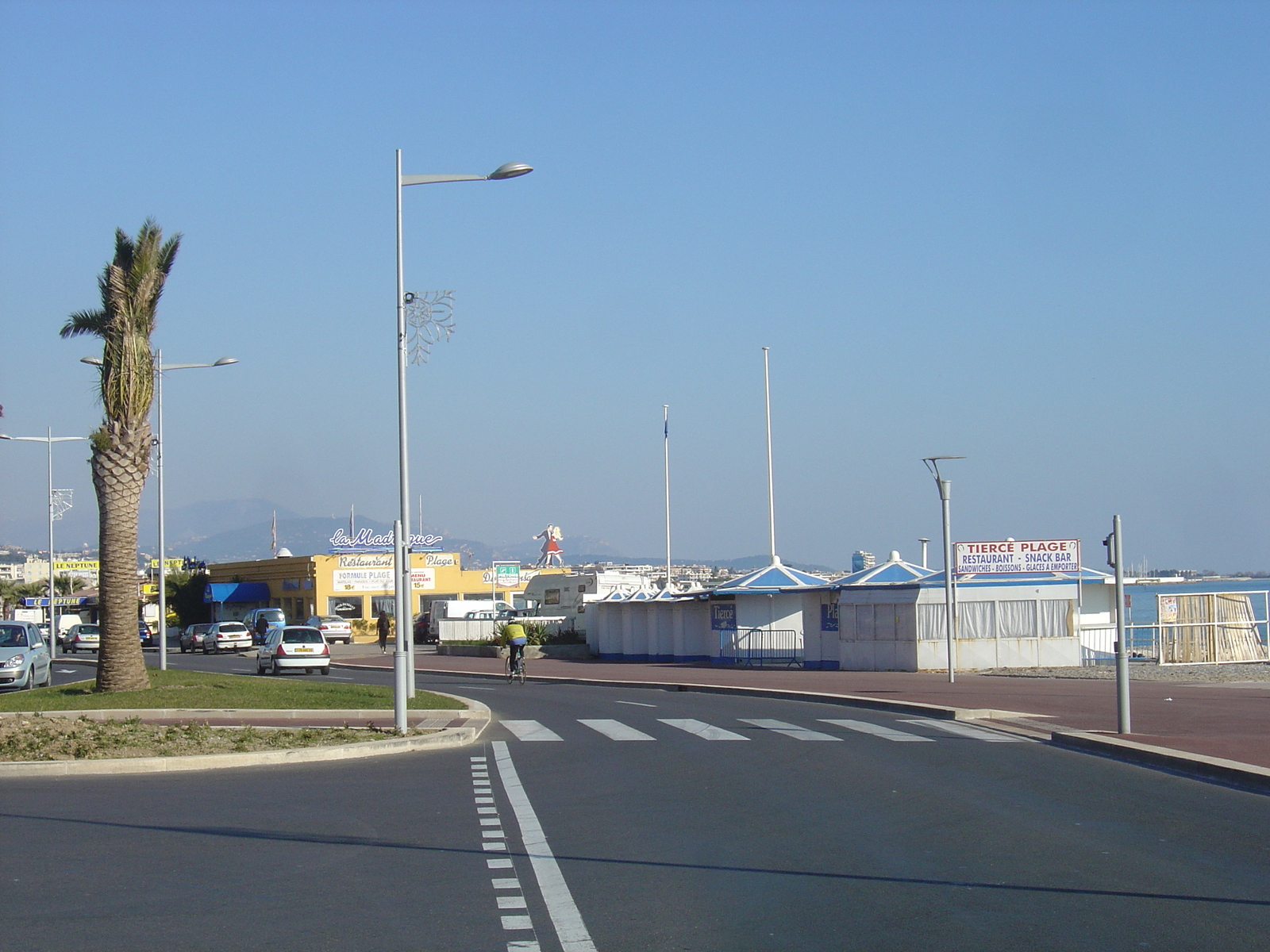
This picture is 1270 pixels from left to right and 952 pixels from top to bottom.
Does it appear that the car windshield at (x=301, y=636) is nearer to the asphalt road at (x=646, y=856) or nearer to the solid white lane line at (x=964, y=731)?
the solid white lane line at (x=964, y=731)

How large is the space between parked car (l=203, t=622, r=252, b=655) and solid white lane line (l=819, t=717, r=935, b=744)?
44.7m

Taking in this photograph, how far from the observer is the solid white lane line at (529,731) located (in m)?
18.2

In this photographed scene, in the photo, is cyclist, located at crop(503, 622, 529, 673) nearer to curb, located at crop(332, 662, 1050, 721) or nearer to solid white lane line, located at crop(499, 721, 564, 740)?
curb, located at crop(332, 662, 1050, 721)

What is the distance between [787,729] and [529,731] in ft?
12.6

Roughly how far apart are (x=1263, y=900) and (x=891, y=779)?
569 cm

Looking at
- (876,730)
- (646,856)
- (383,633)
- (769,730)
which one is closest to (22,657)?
(769,730)

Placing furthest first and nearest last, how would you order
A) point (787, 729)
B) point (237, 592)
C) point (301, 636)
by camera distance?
point (237, 592)
point (301, 636)
point (787, 729)

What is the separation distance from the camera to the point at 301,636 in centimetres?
3869

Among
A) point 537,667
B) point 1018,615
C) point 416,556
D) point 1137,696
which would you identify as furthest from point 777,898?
point 416,556

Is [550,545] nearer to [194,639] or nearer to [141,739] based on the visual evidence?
[194,639]

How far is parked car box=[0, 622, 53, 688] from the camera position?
28297 mm

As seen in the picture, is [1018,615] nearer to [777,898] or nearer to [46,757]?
[46,757]

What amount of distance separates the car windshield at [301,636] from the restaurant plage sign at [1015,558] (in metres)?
18.9

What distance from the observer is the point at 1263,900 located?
7641 mm
